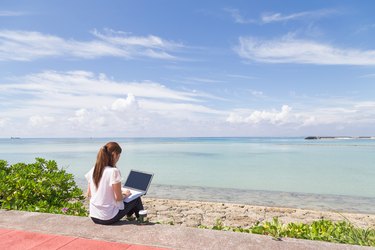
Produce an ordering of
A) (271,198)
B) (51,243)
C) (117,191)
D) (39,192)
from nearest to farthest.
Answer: (51,243) → (117,191) → (39,192) → (271,198)

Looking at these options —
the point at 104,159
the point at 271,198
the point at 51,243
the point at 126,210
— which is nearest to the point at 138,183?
the point at 126,210

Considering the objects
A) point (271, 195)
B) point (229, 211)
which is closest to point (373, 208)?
point (271, 195)

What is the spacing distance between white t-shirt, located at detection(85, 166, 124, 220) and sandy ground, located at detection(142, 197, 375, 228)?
4357mm

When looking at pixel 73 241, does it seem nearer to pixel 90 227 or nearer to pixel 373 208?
pixel 90 227

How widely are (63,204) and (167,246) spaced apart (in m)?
3.58

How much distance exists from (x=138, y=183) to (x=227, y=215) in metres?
5.81

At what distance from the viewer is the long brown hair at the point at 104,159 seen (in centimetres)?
470

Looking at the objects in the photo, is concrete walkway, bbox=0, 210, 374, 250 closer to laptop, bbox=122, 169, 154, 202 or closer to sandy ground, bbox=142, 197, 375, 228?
laptop, bbox=122, 169, 154, 202

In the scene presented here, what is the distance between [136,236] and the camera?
4.39 meters

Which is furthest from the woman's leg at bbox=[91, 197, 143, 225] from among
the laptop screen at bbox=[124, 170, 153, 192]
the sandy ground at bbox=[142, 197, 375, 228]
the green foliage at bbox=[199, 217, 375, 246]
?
the sandy ground at bbox=[142, 197, 375, 228]

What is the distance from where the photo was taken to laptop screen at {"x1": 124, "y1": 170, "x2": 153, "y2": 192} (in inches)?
208

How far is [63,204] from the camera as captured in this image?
6.66 m

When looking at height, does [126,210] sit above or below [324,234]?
above

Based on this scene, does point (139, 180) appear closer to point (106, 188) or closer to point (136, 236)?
point (106, 188)
